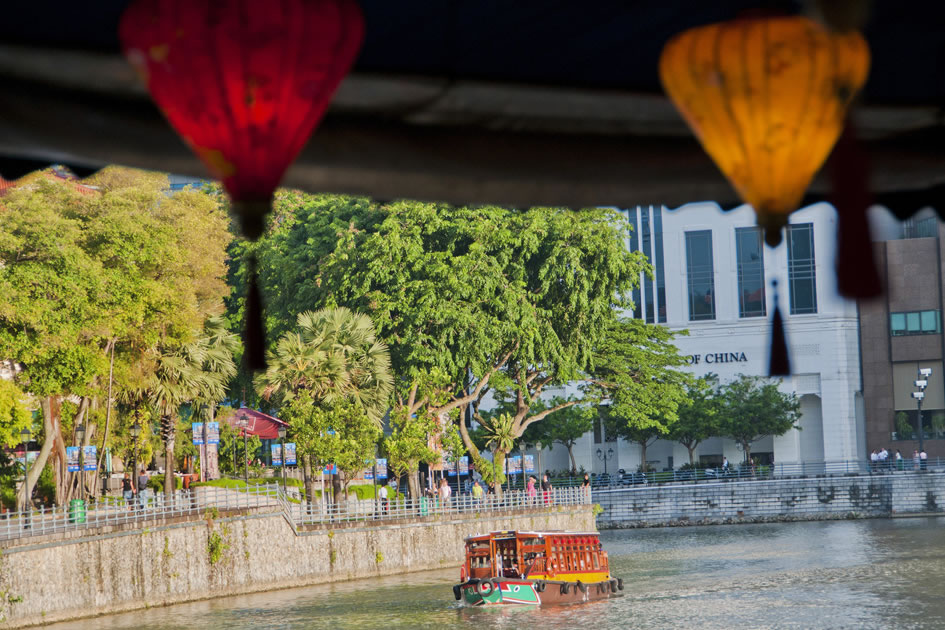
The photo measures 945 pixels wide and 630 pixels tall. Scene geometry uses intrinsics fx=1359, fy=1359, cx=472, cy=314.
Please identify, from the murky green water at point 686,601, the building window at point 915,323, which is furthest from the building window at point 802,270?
the murky green water at point 686,601

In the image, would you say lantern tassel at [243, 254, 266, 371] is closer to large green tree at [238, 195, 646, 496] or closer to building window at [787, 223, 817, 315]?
large green tree at [238, 195, 646, 496]

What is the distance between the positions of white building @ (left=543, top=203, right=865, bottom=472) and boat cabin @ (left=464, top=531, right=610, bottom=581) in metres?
35.5

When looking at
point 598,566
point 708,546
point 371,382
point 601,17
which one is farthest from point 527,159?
point 708,546

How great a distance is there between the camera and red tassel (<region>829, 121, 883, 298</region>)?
2938mm

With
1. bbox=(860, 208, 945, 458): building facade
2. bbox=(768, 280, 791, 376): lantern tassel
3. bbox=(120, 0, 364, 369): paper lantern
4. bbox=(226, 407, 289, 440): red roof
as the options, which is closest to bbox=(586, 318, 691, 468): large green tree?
bbox=(226, 407, 289, 440): red roof

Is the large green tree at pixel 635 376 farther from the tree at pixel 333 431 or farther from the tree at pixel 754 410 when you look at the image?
the tree at pixel 754 410

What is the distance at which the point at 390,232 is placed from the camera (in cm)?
3747

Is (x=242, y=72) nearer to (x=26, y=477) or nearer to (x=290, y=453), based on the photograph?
(x=26, y=477)

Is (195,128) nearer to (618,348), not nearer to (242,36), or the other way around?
(242,36)

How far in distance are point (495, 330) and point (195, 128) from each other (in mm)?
33792

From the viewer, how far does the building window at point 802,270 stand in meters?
62.0

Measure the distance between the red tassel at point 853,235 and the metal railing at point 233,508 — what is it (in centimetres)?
2046

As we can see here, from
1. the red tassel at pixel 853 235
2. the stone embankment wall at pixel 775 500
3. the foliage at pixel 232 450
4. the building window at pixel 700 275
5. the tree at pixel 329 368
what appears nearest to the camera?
the red tassel at pixel 853 235

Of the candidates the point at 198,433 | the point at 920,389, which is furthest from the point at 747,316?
the point at 198,433
